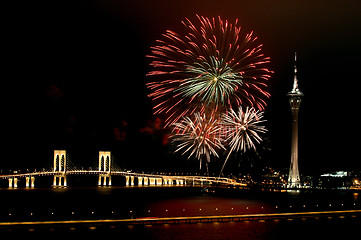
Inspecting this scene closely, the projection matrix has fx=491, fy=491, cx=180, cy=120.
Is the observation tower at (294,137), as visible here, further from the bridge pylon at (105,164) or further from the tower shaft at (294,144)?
the bridge pylon at (105,164)

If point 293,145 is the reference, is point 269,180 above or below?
below

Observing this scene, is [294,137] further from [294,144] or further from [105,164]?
[105,164]

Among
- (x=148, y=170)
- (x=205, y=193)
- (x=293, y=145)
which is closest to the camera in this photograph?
(x=205, y=193)

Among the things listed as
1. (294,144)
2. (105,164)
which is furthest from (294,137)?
(105,164)

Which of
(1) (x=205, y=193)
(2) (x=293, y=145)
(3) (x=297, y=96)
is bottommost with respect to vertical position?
(1) (x=205, y=193)

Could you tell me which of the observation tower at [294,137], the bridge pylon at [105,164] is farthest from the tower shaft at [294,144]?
the bridge pylon at [105,164]

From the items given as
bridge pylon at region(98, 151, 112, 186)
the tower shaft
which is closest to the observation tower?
the tower shaft

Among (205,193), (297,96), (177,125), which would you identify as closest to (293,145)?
(297,96)

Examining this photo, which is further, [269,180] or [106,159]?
[106,159]

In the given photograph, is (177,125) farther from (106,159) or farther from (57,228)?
(106,159)

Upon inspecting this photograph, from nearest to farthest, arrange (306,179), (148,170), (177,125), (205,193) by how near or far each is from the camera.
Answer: (177,125) < (205,193) < (306,179) < (148,170)

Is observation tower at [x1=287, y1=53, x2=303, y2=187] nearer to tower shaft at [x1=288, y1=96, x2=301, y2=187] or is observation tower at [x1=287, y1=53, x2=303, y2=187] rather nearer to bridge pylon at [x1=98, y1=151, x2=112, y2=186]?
tower shaft at [x1=288, y1=96, x2=301, y2=187]
